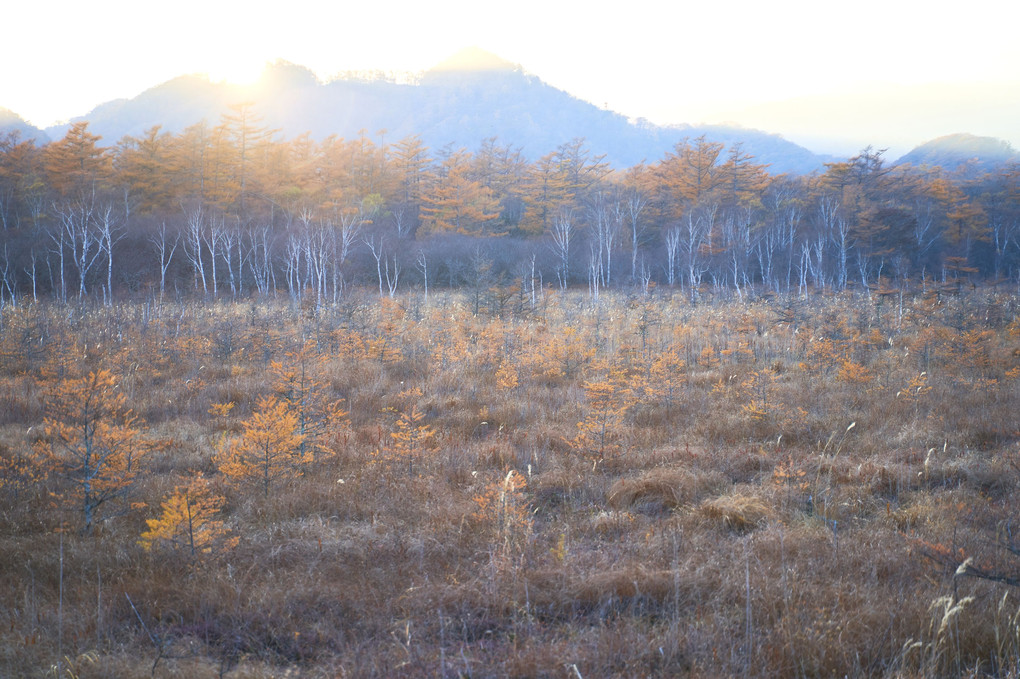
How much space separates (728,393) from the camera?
331 inches

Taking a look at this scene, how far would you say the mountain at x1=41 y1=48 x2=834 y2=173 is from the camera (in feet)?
311

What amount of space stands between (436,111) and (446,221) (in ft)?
283

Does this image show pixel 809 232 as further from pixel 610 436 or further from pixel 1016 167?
pixel 610 436

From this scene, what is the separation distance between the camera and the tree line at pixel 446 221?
91.8 feet

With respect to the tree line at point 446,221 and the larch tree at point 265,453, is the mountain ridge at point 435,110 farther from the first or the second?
the larch tree at point 265,453

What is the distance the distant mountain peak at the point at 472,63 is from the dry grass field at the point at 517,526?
138674mm

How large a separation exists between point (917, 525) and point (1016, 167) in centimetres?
6441

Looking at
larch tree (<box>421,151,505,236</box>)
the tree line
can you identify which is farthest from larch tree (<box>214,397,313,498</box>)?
larch tree (<box>421,151,505,236</box>)

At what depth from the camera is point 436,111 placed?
114 meters

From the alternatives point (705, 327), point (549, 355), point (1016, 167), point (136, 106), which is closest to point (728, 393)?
point (549, 355)

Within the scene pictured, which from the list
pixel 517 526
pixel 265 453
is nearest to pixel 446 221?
pixel 265 453

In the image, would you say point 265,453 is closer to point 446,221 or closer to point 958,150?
point 446,221

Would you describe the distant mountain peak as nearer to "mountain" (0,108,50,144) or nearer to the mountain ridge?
the mountain ridge

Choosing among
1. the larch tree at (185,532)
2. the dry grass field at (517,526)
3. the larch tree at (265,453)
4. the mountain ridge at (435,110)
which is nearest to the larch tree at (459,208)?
the dry grass field at (517,526)
